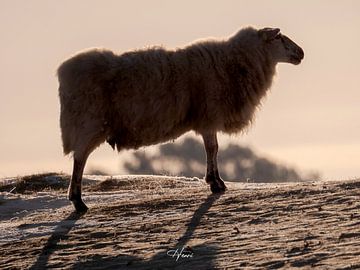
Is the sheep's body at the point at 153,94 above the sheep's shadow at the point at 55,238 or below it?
above

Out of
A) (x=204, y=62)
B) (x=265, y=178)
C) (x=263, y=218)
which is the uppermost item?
(x=204, y=62)

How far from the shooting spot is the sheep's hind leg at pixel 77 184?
46.5ft

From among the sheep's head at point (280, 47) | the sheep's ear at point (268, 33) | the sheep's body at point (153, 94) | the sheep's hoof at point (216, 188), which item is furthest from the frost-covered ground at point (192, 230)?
the sheep's ear at point (268, 33)

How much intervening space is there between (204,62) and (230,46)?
66cm

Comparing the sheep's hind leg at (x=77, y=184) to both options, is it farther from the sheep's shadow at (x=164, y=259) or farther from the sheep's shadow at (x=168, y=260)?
the sheep's shadow at (x=168, y=260)

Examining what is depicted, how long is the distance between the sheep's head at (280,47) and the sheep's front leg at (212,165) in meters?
1.76

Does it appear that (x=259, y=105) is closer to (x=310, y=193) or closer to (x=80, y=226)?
(x=310, y=193)

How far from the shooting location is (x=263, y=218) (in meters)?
12.3

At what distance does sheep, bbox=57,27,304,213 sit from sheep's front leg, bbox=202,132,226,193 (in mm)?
14

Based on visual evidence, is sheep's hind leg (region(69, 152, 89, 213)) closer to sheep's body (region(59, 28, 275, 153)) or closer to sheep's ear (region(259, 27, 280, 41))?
sheep's body (region(59, 28, 275, 153))

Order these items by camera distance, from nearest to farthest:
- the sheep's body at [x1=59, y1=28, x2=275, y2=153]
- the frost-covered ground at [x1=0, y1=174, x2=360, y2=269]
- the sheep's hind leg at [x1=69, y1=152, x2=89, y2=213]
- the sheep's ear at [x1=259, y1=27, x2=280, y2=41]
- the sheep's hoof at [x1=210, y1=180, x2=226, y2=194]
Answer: the frost-covered ground at [x1=0, y1=174, x2=360, y2=269] < the sheep's body at [x1=59, y1=28, x2=275, y2=153] < the sheep's hind leg at [x1=69, y1=152, x2=89, y2=213] < the sheep's hoof at [x1=210, y1=180, x2=226, y2=194] < the sheep's ear at [x1=259, y1=27, x2=280, y2=41]

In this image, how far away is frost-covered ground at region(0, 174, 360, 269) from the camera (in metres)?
10.6

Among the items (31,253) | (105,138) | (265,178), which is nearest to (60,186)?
(105,138)

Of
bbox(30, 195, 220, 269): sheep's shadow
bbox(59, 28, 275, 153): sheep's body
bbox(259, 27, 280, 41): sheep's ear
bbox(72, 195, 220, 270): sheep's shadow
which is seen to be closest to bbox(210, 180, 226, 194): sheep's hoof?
bbox(59, 28, 275, 153): sheep's body
